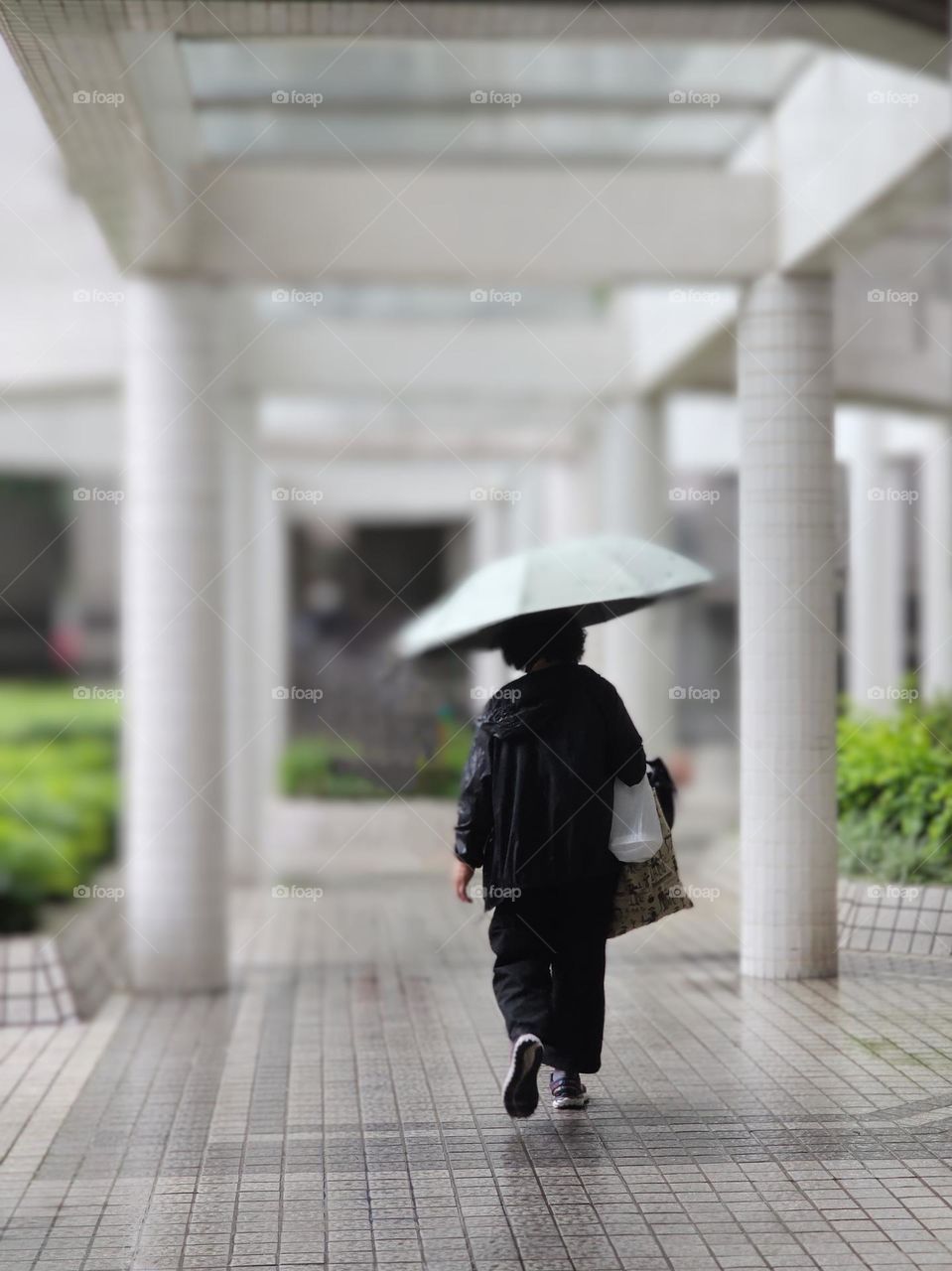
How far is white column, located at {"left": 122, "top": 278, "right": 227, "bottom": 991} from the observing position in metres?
7.71

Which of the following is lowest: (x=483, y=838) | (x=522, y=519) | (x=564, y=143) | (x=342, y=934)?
(x=342, y=934)

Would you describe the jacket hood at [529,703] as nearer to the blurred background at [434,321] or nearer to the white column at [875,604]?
the blurred background at [434,321]

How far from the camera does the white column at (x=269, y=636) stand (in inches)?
516

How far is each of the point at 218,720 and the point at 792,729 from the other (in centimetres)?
284

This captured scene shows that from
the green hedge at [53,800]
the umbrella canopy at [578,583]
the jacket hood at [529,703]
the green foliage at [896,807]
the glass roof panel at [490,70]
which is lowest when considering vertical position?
the green hedge at [53,800]

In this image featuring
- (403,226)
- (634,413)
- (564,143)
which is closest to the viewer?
(403,226)

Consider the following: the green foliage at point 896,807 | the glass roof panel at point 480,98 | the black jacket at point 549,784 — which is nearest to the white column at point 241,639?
the glass roof panel at point 480,98

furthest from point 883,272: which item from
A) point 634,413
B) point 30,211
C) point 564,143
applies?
point 30,211

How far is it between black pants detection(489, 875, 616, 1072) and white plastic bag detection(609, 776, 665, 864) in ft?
0.35

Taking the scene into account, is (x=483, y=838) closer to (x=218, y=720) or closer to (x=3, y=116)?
(x=218, y=720)

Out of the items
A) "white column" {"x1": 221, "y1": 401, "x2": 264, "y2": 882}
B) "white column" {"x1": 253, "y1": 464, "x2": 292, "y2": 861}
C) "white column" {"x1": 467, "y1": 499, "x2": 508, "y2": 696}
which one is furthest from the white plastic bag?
"white column" {"x1": 467, "y1": 499, "x2": 508, "y2": 696}

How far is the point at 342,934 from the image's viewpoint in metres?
9.03

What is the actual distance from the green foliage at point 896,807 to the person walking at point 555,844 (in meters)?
1.15

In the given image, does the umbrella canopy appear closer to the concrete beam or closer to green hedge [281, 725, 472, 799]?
the concrete beam
